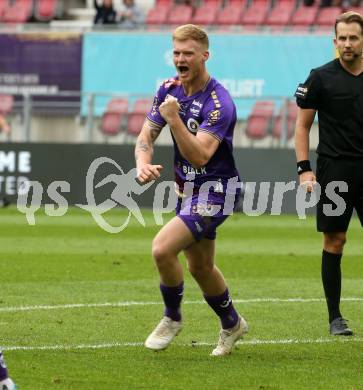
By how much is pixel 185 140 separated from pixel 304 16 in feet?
71.1

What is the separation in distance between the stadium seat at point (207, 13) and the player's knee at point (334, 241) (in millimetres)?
20927

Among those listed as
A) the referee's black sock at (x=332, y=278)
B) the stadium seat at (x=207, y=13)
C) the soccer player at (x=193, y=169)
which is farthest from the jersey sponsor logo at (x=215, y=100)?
the stadium seat at (x=207, y=13)

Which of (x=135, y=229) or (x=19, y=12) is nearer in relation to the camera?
Result: (x=135, y=229)

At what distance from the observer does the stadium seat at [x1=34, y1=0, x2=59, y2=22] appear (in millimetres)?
31500

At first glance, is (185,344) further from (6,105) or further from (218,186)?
(6,105)

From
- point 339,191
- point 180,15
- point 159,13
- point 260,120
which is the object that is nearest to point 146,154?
point 339,191

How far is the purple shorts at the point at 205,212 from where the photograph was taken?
25.3 ft

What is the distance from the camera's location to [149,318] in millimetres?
9625

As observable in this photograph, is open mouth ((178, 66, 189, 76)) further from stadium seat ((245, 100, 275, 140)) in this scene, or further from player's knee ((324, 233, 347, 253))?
stadium seat ((245, 100, 275, 140))

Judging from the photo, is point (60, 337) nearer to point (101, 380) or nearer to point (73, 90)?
point (101, 380)

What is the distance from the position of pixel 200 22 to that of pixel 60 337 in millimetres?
21823

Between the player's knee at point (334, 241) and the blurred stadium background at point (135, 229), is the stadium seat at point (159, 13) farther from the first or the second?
the player's knee at point (334, 241)

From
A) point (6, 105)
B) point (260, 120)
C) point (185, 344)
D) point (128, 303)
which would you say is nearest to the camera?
point (185, 344)

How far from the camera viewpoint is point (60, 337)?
8578 millimetres
